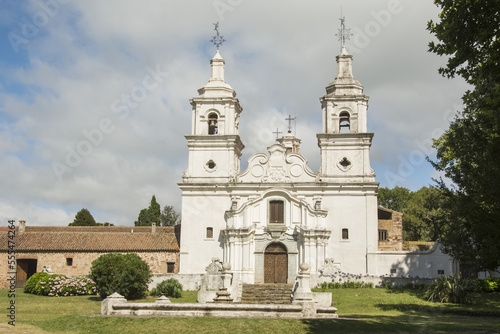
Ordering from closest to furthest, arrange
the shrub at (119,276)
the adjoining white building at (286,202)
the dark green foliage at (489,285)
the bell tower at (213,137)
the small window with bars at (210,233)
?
the shrub at (119,276), the dark green foliage at (489,285), the adjoining white building at (286,202), the small window with bars at (210,233), the bell tower at (213,137)

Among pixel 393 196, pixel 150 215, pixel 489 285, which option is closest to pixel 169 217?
pixel 150 215

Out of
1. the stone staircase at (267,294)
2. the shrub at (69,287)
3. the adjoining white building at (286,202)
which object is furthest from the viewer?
the adjoining white building at (286,202)

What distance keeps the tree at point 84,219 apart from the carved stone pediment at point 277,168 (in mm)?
29520

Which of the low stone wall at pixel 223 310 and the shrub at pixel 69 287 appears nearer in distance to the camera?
the low stone wall at pixel 223 310

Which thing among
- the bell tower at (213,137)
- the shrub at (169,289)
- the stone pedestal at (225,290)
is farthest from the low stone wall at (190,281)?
the bell tower at (213,137)

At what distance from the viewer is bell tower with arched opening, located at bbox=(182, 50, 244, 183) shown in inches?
1276

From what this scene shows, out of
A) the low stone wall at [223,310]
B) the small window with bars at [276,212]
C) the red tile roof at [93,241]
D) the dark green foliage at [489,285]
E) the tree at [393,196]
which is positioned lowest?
the low stone wall at [223,310]

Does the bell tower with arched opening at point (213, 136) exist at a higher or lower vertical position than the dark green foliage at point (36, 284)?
higher

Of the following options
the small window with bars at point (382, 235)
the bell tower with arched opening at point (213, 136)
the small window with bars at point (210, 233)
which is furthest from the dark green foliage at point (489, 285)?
the bell tower with arched opening at point (213, 136)

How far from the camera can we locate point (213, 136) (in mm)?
32531

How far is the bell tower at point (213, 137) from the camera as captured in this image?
32.4 meters

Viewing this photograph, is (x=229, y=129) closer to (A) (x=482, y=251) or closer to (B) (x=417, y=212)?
(A) (x=482, y=251)

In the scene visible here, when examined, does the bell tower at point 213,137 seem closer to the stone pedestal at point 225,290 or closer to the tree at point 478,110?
the stone pedestal at point 225,290

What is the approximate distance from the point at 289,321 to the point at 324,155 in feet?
54.3
